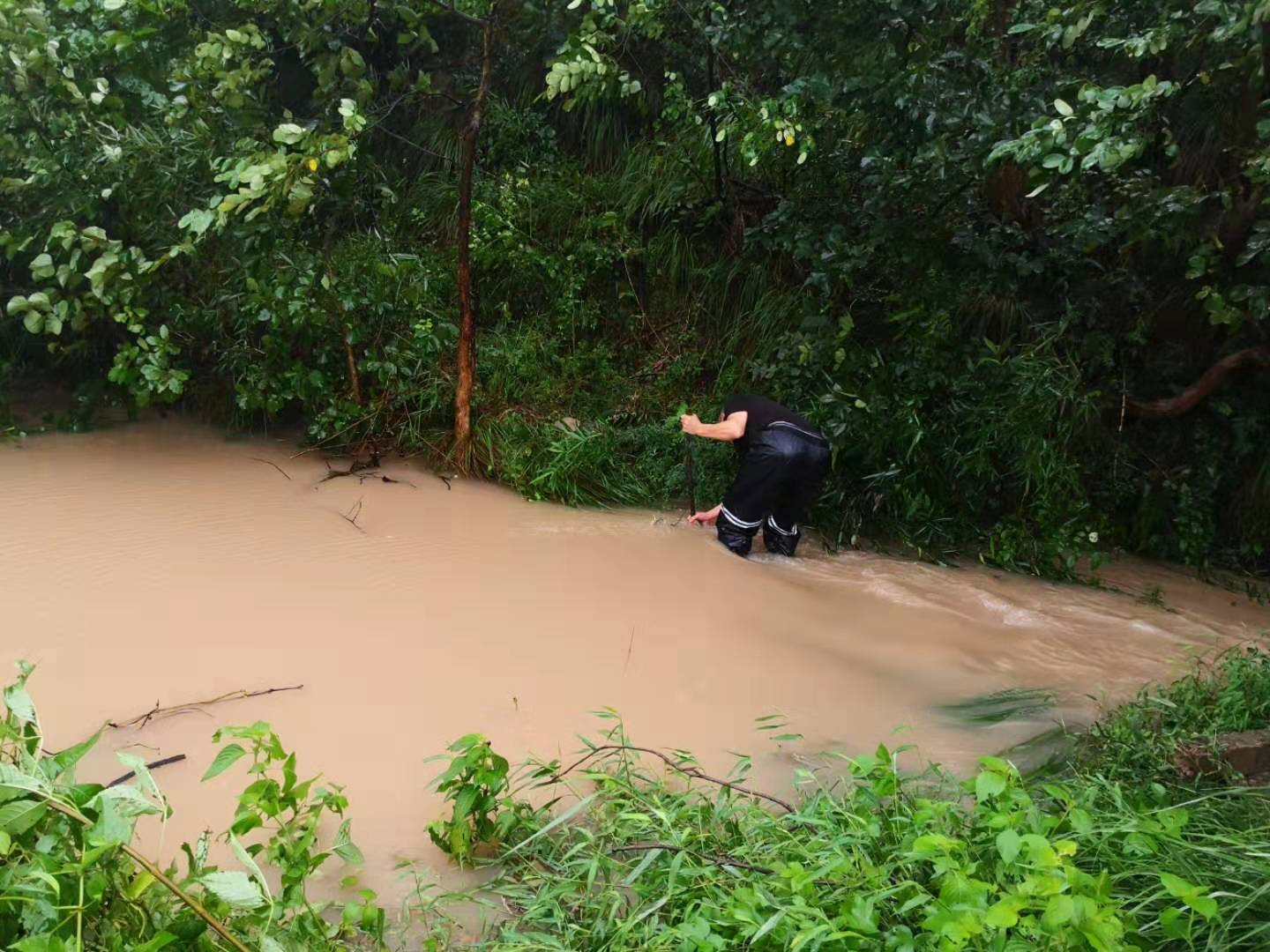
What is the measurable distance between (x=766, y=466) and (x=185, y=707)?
2960 mm

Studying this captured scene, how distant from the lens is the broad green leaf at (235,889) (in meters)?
1.62

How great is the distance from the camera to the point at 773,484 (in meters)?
4.84

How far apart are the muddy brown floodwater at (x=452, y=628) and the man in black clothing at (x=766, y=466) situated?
21cm

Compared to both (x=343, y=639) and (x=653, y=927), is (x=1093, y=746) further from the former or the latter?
(x=343, y=639)

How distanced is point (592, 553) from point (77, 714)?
2.44 meters

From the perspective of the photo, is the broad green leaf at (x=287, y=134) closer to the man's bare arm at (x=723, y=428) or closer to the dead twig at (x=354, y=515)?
the dead twig at (x=354, y=515)

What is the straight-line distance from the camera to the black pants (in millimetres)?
4824

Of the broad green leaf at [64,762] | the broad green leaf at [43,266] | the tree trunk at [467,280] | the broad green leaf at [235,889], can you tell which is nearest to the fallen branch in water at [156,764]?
the broad green leaf at [64,762]

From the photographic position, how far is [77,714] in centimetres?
294

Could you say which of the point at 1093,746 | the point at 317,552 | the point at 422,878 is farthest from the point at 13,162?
the point at 1093,746

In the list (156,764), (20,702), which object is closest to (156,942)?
(20,702)

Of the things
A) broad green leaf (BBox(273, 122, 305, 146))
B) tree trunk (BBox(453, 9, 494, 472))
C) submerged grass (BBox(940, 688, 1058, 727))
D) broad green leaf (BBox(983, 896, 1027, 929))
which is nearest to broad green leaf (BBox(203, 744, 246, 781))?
→ broad green leaf (BBox(983, 896, 1027, 929))

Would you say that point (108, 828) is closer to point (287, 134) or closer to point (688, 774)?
point (688, 774)

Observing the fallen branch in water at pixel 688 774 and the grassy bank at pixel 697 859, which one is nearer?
the grassy bank at pixel 697 859
